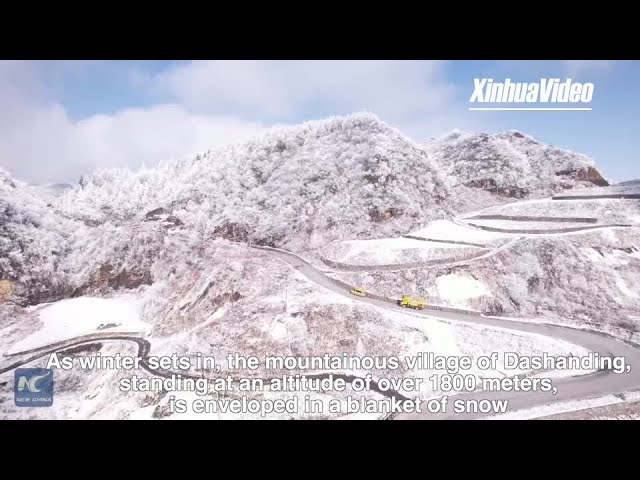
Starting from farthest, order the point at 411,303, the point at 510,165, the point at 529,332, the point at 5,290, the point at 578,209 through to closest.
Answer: the point at 510,165 < the point at 578,209 < the point at 411,303 < the point at 5,290 < the point at 529,332

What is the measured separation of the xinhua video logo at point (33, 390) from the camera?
11.3 meters

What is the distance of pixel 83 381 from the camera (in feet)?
38.9

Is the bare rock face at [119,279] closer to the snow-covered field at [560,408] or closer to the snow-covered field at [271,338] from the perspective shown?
Answer: the snow-covered field at [271,338]

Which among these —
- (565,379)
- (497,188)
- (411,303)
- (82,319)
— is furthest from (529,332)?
(82,319)

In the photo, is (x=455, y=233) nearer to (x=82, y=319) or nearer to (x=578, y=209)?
(x=578, y=209)

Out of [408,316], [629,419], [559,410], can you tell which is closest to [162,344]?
[408,316]

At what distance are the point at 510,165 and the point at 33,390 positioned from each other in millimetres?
28426

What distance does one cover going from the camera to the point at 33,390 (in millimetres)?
11305

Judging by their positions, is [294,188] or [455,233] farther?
[294,188]

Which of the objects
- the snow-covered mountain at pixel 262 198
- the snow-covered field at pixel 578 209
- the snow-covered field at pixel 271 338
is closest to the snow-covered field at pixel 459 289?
the snow-covered field at pixel 271 338

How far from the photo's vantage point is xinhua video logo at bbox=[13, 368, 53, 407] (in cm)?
1127

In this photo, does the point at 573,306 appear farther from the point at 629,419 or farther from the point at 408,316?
the point at 408,316
